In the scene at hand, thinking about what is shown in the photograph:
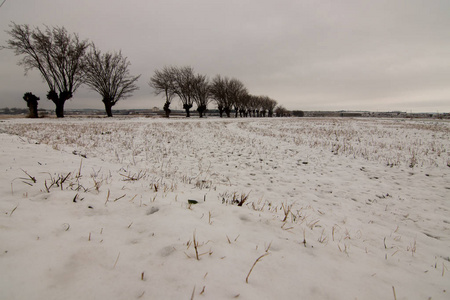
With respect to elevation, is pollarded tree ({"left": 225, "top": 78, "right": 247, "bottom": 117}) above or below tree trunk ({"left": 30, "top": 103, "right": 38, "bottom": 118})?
above

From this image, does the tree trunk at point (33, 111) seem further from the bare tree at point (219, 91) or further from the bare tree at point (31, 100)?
the bare tree at point (219, 91)

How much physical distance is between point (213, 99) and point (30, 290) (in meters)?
62.6

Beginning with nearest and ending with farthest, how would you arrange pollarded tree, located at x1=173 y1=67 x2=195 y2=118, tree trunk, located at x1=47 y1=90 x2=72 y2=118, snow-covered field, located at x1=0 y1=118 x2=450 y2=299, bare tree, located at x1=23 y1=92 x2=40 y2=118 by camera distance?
snow-covered field, located at x1=0 y1=118 x2=450 y2=299 < bare tree, located at x1=23 y1=92 x2=40 y2=118 < tree trunk, located at x1=47 y1=90 x2=72 y2=118 < pollarded tree, located at x1=173 y1=67 x2=195 y2=118

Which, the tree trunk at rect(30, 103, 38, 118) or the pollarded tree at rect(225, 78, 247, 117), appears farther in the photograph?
the pollarded tree at rect(225, 78, 247, 117)

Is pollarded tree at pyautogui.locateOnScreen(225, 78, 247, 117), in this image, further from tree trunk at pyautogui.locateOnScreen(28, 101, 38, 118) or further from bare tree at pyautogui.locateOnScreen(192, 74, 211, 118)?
Result: tree trunk at pyautogui.locateOnScreen(28, 101, 38, 118)

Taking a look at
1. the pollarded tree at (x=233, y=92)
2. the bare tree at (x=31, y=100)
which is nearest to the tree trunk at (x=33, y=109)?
the bare tree at (x=31, y=100)

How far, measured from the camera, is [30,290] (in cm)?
126

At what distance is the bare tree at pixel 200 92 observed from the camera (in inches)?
2060

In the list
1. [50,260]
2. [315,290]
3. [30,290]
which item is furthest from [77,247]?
[315,290]

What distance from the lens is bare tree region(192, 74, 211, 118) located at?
172 ft

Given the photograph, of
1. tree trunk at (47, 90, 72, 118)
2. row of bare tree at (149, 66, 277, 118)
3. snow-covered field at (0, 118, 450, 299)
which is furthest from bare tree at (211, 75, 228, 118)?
snow-covered field at (0, 118, 450, 299)

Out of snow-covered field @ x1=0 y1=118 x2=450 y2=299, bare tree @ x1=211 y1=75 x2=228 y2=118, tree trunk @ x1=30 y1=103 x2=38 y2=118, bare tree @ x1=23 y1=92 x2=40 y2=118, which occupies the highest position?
bare tree @ x1=211 y1=75 x2=228 y2=118

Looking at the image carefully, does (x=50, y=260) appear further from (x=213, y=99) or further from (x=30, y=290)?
(x=213, y=99)

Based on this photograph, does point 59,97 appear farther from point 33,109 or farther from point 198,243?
point 198,243
